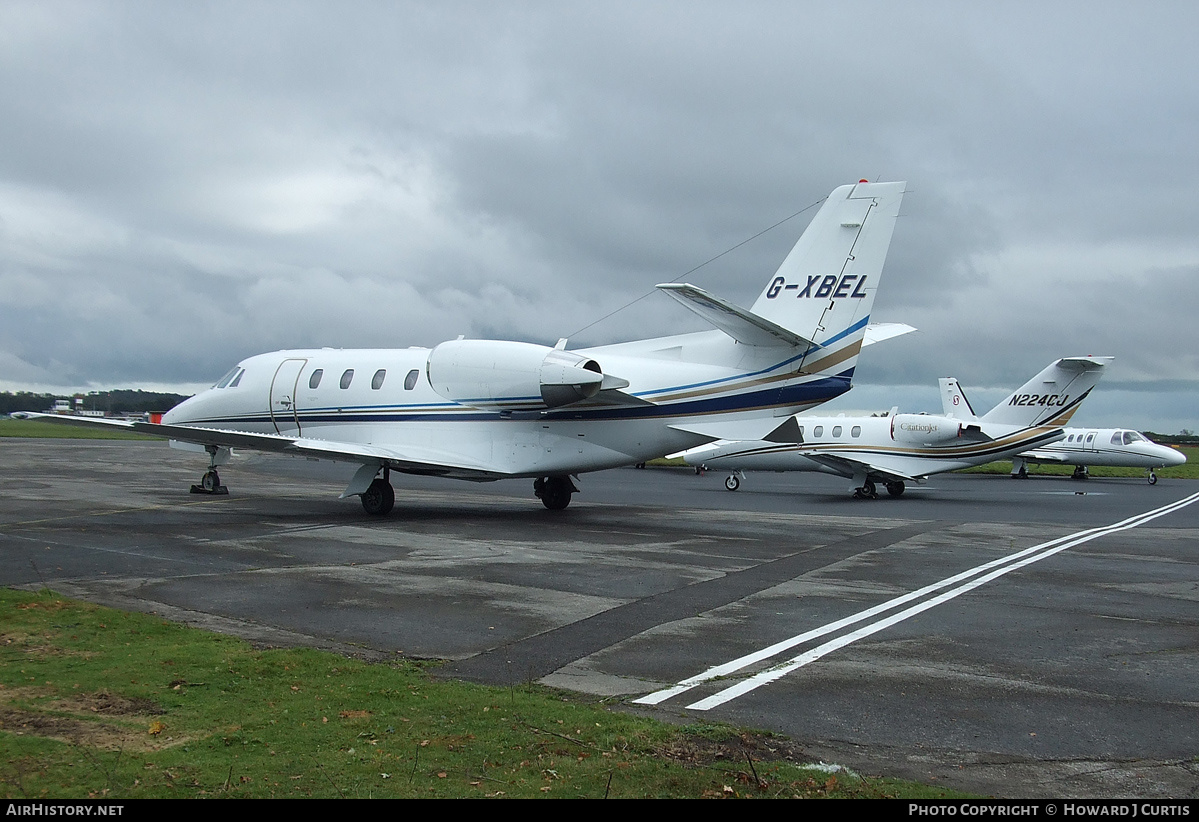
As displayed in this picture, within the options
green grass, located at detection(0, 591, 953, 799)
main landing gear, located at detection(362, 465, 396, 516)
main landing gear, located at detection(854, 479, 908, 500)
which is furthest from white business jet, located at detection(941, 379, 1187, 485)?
A: green grass, located at detection(0, 591, 953, 799)

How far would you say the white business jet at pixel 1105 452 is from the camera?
50344 millimetres

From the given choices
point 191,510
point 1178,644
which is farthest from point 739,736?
point 191,510

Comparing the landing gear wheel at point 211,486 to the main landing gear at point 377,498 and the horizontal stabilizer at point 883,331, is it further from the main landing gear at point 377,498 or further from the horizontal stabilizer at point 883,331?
the horizontal stabilizer at point 883,331

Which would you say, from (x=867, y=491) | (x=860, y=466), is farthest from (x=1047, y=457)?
(x=860, y=466)

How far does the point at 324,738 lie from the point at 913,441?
29.0 m

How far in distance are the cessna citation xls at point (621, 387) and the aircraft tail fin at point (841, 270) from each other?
0.02 meters

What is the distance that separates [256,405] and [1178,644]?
2032 centimetres

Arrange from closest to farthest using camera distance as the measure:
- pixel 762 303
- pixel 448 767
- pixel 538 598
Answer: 1. pixel 448 767
2. pixel 538 598
3. pixel 762 303

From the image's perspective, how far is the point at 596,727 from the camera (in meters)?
5.67

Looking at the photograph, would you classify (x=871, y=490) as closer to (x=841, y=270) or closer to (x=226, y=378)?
(x=841, y=270)

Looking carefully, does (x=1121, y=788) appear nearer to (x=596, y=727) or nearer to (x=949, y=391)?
(x=596, y=727)

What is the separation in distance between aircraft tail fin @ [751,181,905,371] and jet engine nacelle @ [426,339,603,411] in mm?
3865

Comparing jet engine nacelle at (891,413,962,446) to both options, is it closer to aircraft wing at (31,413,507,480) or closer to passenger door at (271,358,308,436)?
aircraft wing at (31,413,507,480)

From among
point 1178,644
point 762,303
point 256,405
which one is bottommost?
point 1178,644
